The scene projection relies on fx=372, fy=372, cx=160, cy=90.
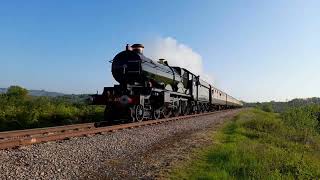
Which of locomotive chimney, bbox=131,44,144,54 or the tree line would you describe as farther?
locomotive chimney, bbox=131,44,144,54

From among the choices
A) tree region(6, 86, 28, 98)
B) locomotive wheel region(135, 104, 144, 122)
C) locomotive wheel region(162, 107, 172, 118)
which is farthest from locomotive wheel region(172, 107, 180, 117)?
tree region(6, 86, 28, 98)

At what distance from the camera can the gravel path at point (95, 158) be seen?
23.0 feet

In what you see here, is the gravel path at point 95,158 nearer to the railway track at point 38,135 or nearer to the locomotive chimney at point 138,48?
the railway track at point 38,135

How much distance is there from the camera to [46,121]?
20.0 m

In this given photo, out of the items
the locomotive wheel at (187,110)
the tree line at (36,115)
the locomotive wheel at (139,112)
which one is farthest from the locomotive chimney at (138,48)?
the locomotive wheel at (187,110)

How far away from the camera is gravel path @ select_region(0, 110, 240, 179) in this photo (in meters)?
7.00

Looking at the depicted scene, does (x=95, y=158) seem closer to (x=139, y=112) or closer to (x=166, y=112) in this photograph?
(x=139, y=112)

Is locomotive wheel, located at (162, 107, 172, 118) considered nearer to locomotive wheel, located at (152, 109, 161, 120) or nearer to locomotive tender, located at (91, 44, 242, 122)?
locomotive tender, located at (91, 44, 242, 122)

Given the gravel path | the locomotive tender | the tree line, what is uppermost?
the locomotive tender

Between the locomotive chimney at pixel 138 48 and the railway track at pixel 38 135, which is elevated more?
the locomotive chimney at pixel 138 48

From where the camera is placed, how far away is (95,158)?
866cm

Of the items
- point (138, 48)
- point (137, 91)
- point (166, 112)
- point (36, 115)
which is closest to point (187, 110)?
point (166, 112)

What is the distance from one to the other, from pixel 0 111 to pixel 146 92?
7.37 metres

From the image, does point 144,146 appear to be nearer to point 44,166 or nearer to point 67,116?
point 44,166
